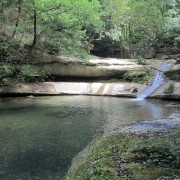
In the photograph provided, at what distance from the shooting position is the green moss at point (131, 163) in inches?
215

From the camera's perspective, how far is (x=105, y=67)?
2448 cm

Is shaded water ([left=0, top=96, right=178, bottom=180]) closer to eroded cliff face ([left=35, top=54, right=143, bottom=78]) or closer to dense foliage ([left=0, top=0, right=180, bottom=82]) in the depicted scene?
dense foliage ([left=0, top=0, right=180, bottom=82])

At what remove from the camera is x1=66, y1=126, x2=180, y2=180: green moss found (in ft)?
17.9

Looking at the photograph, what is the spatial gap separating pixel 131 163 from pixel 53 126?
734 cm

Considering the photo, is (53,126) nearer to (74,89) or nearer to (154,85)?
(74,89)

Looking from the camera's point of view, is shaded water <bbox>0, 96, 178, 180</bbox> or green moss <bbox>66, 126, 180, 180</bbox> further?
shaded water <bbox>0, 96, 178, 180</bbox>

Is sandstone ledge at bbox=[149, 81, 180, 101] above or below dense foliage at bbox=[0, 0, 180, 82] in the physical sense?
below

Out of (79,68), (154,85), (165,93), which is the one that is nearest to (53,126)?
(165,93)

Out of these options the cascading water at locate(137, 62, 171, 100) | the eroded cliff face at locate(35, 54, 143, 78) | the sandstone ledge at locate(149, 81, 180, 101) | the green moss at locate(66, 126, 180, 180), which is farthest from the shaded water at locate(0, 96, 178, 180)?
the eroded cliff face at locate(35, 54, 143, 78)

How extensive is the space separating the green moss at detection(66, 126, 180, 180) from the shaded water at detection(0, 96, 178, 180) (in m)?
1.55

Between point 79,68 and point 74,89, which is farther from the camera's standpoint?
point 79,68

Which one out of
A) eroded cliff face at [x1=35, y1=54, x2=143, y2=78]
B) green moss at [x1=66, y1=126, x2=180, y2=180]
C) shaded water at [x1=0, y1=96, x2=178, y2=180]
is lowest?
shaded water at [x1=0, y1=96, x2=178, y2=180]

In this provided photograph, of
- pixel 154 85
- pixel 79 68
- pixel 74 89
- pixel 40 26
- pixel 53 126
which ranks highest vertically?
pixel 40 26

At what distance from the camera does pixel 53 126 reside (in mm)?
13148
